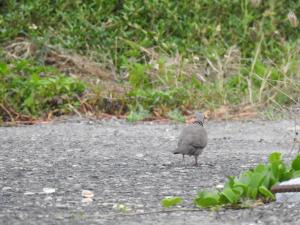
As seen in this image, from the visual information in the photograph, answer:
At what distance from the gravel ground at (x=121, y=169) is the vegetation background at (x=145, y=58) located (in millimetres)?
806

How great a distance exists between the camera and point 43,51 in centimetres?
1277

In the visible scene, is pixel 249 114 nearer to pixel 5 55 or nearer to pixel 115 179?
pixel 5 55

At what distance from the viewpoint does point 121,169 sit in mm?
6547

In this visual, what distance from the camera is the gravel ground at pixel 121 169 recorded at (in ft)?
15.8

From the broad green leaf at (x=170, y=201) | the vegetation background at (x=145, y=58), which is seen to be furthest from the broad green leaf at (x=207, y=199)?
the vegetation background at (x=145, y=58)

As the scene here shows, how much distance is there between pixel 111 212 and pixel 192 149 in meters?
1.66

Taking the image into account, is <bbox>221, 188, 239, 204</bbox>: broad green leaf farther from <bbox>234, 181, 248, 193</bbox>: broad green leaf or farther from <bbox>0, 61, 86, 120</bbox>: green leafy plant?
<bbox>0, 61, 86, 120</bbox>: green leafy plant

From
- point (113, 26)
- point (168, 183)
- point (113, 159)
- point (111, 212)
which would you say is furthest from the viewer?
point (113, 26)

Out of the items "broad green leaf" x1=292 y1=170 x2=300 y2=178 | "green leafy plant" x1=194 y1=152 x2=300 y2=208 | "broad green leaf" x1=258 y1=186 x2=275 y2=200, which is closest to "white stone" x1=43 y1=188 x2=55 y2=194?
"green leafy plant" x1=194 y1=152 x2=300 y2=208

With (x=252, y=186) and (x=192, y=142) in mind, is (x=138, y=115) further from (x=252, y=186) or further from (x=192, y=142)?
(x=252, y=186)

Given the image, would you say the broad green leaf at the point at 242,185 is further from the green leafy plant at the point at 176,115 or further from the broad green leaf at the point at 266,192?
the green leafy plant at the point at 176,115

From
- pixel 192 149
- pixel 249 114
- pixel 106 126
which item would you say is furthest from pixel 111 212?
pixel 249 114

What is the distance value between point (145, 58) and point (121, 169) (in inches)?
259

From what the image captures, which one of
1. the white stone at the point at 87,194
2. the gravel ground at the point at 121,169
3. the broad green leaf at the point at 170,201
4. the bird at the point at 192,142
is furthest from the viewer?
the bird at the point at 192,142
